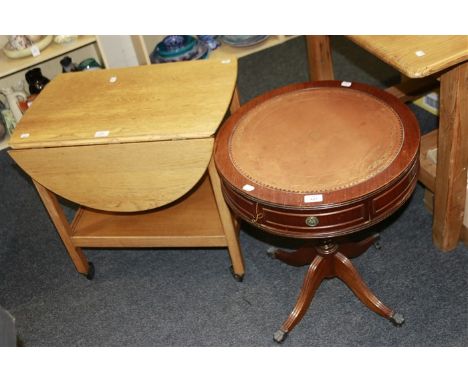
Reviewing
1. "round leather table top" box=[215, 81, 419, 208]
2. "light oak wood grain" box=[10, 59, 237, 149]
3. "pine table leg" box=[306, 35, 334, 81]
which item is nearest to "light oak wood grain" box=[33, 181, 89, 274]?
"light oak wood grain" box=[10, 59, 237, 149]

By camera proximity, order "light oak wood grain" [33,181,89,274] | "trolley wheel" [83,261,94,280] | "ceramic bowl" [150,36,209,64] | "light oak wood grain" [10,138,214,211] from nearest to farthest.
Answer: "light oak wood grain" [10,138,214,211], "light oak wood grain" [33,181,89,274], "trolley wheel" [83,261,94,280], "ceramic bowl" [150,36,209,64]

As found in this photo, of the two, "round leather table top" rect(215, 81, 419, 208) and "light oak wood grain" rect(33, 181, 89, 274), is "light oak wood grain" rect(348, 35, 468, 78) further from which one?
"light oak wood grain" rect(33, 181, 89, 274)

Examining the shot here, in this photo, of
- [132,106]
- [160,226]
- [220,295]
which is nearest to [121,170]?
[132,106]

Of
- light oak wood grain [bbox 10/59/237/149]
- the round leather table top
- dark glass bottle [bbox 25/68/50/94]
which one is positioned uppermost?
light oak wood grain [bbox 10/59/237/149]

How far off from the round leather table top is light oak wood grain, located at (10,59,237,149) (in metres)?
0.12

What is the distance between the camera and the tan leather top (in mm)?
1685

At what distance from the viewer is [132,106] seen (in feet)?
6.77

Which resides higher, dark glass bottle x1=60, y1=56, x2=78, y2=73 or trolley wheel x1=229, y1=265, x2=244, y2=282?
dark glass bottle x1=60, y1=56, x2=78, y2=73

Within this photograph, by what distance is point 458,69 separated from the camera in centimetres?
175

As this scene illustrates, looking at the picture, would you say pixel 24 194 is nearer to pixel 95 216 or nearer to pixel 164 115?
pixel 95 216

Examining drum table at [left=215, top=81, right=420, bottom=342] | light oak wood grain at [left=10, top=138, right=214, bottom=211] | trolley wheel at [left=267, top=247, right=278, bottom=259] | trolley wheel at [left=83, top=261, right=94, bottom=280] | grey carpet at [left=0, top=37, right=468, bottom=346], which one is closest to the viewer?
drum table at [left=215, top=81, right=420, bottom=342]

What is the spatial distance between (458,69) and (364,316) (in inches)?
34.9
